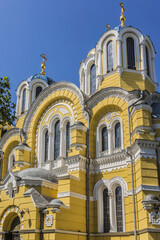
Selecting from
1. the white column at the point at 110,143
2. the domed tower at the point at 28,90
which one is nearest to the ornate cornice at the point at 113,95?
the white column at the point at 110,143

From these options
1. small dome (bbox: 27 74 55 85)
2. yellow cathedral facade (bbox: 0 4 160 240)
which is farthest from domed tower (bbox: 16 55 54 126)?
yellow cathedral facade (bbox: 0 4 160 240)

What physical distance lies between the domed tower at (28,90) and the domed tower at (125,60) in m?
8.13

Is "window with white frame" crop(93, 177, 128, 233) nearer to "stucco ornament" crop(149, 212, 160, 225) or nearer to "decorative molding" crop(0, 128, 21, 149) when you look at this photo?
"stucco ornament" crop(149, 212, 160, 225)

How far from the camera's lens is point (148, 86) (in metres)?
23.0

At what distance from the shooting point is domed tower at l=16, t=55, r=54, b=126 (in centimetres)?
3002

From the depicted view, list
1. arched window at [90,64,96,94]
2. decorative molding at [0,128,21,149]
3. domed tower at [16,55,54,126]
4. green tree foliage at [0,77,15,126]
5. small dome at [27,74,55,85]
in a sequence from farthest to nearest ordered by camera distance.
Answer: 1. small dome at [27,74,55,85]
2. domed tower at [16,55,54,126]
3. decorative molding at [0,128,21,149]
4. arched window at [90,64,96,94]
5. green tree foliage at [0,77,15,126]

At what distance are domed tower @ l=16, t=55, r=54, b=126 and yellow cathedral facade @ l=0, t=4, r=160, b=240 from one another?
12.8 feet

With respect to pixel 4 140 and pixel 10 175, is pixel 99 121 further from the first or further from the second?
pixel 4 140

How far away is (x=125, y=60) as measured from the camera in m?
23.0

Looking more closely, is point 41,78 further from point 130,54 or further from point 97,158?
point 97,158

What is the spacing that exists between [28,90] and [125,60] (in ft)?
36.4

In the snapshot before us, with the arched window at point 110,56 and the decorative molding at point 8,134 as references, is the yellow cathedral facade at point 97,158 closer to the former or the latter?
the arched window at point 110,56

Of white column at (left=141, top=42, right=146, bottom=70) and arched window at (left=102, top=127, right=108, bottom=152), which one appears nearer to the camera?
arched window at (left=102, top=127, right=108, bottom=152)

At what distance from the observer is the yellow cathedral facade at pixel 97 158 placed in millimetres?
17281
